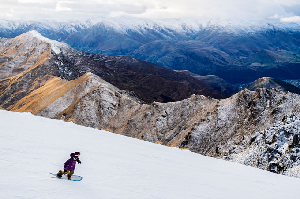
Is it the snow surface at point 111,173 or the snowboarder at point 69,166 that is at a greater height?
the snowboarder at point 69,166

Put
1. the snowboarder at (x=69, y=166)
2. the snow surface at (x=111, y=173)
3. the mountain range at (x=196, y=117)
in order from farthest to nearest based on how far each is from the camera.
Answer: the mountain range at (x=196, y=117)
the snowboarder at (x=69, y=166)
the snow surface at (x=111, y=173)

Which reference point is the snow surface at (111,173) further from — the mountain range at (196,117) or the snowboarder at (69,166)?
the mountain range at (196,117)

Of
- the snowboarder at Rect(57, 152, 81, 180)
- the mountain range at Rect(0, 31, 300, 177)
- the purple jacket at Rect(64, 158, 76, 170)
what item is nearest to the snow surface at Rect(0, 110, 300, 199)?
the snowboarder at Rect(57, 152, 81, 180)

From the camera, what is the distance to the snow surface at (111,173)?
489 inches

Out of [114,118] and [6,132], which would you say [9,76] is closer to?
[114,118]

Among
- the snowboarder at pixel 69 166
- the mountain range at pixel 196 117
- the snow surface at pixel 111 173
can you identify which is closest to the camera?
the snow surface at pixel 111 173

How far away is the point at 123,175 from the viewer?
16219 mm

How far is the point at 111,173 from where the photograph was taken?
16.2 m

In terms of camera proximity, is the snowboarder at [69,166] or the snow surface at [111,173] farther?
the snowboarder at [69,166]

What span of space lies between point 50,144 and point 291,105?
49.6 m

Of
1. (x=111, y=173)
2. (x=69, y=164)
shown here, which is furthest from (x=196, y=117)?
(x=69, y=164)

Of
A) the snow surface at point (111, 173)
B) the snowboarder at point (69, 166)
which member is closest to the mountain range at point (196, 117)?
the snow surface at point (111, 173)

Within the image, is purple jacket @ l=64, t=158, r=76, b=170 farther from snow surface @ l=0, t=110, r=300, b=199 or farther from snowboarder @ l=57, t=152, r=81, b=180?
snow surface @ l=0, t=110, r=300, b=199

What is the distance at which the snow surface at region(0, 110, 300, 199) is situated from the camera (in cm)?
1241
